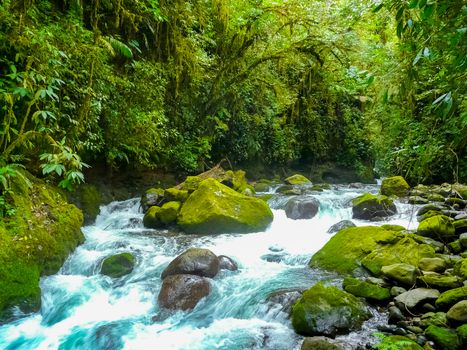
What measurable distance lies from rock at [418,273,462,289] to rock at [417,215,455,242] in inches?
63.4

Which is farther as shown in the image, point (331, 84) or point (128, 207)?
point (331, 84)

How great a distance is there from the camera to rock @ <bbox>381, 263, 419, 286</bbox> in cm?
433

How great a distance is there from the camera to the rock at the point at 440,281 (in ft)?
13.3

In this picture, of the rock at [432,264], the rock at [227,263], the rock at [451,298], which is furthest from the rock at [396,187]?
the rock at [451,298]

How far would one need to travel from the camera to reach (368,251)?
5.49 metres

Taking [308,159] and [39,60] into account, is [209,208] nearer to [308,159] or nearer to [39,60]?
[39,60]

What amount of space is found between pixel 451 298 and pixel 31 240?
519cm

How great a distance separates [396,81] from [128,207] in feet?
25.4

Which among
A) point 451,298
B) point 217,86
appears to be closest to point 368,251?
point 451,298

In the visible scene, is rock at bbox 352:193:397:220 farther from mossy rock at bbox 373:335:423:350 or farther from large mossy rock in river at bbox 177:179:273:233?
mossy rock at bbox 373:335:423:350

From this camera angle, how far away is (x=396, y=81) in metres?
2.75

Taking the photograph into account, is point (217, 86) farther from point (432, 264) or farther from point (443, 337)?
point (443, 337)

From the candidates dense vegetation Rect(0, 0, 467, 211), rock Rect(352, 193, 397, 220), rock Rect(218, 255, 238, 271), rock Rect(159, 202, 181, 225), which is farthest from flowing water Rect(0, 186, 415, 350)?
rock Rect(352, 193, 397, 220)

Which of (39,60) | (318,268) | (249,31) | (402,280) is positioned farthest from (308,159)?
(39,60)
